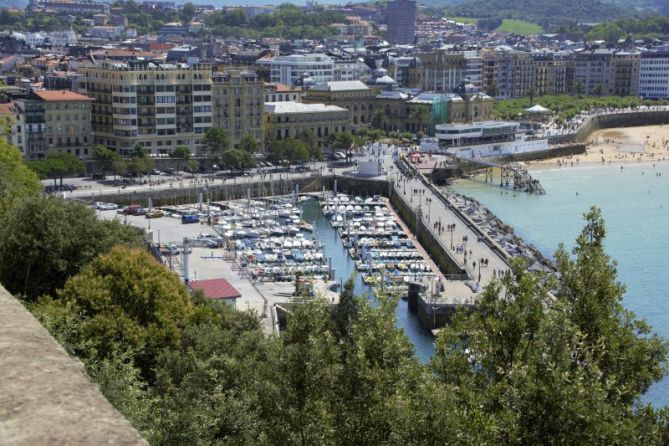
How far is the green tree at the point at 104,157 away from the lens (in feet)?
144

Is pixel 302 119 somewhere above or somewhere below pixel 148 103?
below

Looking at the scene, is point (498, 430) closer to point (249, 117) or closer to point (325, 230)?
point (325, 230)

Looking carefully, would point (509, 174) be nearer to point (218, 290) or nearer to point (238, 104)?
point (238, 104)

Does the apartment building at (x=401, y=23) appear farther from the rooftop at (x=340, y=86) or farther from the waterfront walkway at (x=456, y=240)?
the waterfront walkway at (x=456, y=240)

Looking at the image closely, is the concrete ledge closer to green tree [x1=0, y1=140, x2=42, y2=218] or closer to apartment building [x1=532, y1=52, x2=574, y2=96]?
green tree [x1=0, y1=140, x2=42, y2=218]

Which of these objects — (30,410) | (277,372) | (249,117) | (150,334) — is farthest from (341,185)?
(30,410)

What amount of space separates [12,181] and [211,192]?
71.3 ft

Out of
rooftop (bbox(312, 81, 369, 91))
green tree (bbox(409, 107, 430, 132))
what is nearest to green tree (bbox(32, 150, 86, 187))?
rooftop (bbox(312, 81, 369, 91))

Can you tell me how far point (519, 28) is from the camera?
528 feet

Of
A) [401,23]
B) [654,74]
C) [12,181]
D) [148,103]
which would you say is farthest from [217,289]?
[401,23]

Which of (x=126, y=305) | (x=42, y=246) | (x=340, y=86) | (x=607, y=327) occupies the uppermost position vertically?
(x=607, y=327)

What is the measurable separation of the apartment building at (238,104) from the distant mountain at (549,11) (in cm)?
13095

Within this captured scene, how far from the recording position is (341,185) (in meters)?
47.8

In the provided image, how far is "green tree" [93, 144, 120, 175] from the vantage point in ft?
144
